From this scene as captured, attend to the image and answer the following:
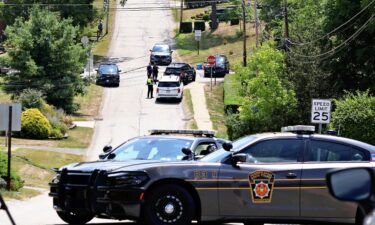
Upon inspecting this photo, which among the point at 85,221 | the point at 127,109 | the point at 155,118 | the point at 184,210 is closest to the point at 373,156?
the point at 184,210

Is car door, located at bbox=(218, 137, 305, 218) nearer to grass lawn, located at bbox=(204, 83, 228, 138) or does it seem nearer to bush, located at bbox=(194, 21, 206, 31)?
grass lawn, located at bbox=(204, 83, 228, 138)

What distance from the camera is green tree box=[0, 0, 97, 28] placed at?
74.6m

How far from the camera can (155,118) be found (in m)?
48.9

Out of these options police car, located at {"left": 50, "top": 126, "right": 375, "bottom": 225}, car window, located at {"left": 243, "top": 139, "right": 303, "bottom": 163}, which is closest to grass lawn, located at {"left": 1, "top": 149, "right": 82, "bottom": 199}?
police car, located at {"left": 50, "top": 126, "right": 375, "bottom": 225}

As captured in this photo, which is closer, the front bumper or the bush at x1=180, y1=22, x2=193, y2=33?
the front bumper

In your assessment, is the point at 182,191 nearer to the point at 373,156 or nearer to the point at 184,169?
the point at 184,169

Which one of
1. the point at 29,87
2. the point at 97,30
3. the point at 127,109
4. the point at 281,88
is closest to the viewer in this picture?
the point at 281,88

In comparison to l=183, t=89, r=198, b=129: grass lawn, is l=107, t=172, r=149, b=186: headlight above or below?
above

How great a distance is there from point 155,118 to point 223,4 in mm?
58873

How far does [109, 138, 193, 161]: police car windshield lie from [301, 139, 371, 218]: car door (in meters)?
2.78

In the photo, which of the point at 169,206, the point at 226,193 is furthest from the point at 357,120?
the point at 169,206

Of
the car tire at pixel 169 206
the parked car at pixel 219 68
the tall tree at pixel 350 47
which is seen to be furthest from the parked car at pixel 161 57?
the car tire at pixel 169 206

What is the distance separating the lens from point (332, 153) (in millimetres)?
11828

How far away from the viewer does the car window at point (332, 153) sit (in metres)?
11.8
